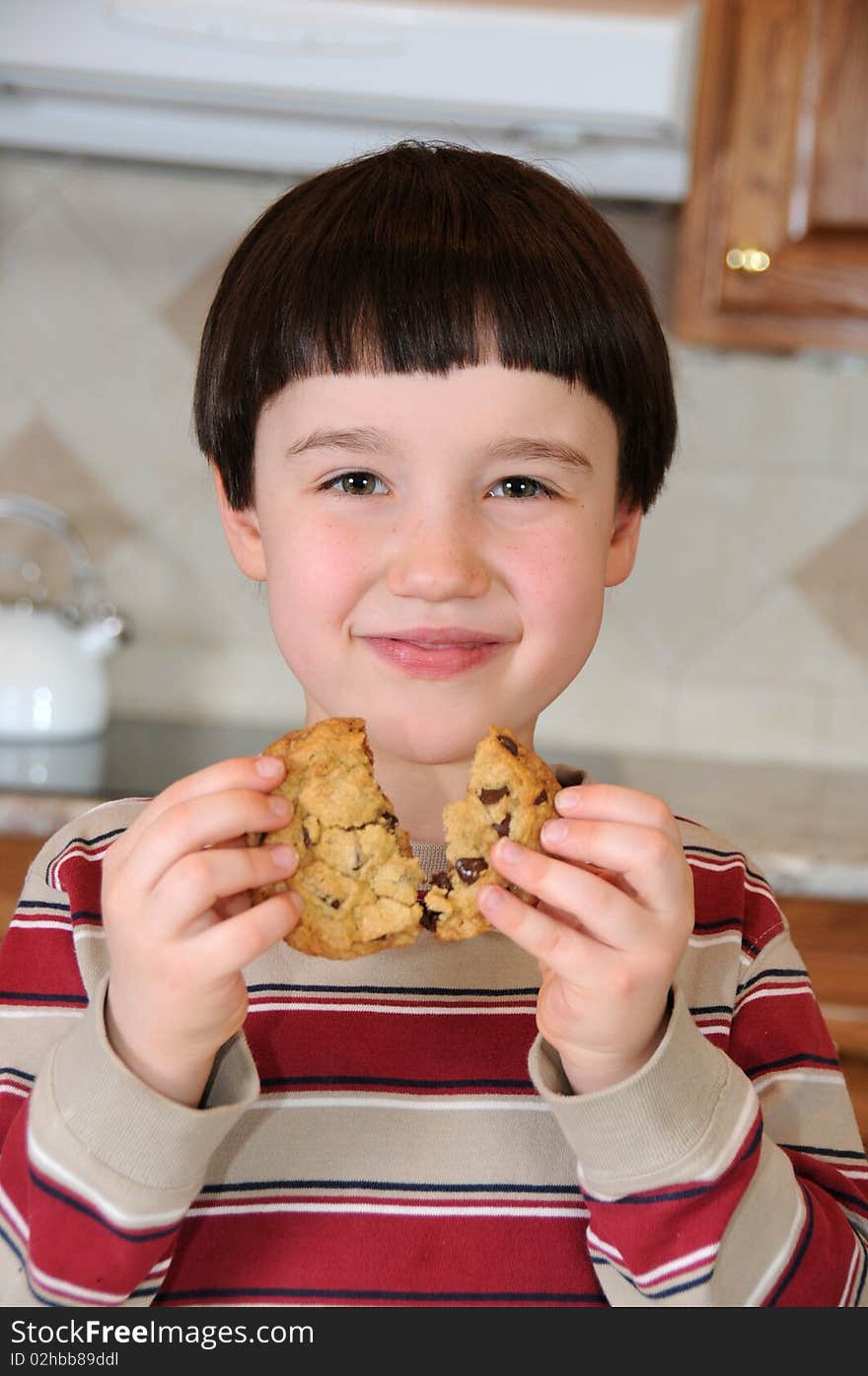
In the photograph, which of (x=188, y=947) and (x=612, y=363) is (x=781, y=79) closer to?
(x=612, y=363)

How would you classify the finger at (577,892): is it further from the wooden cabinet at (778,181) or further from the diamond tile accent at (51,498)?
the diamond tile accent at (51,498)

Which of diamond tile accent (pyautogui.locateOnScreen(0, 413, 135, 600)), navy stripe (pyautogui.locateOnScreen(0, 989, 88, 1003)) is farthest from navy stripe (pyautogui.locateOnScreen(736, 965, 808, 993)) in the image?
diamond tile accent (pyautogui.locateOnScreen(0, 413, 135, 600))

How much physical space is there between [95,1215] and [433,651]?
1.19ft

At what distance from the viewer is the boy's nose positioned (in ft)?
2.59

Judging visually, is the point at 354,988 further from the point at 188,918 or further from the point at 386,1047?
the point at 188,918

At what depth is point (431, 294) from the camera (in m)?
0.81

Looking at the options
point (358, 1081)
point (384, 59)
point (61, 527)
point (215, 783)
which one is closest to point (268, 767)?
point (215, 783)

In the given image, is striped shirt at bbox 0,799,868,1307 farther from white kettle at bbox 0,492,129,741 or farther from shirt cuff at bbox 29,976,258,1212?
white kettle at bbox 0,492,129,741

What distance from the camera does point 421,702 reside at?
85 centimetres

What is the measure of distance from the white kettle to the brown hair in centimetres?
93

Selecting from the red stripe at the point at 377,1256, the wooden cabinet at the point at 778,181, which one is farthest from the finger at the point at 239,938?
the wooden cabinet at the point at 778,181

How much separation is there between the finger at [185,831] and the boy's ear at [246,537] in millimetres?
325

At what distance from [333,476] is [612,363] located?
0.19 m
